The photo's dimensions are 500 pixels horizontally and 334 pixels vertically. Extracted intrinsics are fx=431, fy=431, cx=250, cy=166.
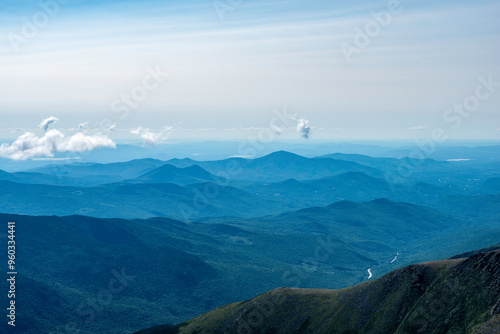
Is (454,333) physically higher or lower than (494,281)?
lower

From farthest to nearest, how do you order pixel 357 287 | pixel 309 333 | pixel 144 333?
pixel 144 333, pixel 357 287, pixel 309 333

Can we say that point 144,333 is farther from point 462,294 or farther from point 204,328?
point 462,294

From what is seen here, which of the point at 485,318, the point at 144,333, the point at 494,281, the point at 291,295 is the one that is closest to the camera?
the point at 485,318

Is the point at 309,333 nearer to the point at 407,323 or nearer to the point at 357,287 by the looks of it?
the point at 357,287

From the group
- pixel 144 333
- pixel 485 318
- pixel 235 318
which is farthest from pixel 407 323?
pixel 144 333

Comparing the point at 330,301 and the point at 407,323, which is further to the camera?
the point at 330,301

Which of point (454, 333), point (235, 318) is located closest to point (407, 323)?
point (454, 333)
